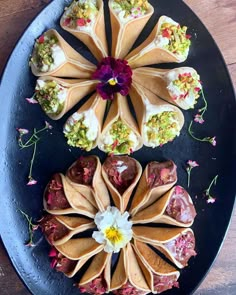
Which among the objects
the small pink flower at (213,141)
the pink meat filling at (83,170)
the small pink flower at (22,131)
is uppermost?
the small pink flower at (22,131)

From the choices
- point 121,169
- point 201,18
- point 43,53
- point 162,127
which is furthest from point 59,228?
point 201,18

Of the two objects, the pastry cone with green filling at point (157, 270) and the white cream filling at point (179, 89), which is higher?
the white cream filling at point (179, 89)

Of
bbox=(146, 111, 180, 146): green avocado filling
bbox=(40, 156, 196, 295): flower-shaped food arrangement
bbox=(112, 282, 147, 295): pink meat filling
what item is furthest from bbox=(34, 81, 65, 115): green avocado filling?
bbox=(112, 282, 147, 295): pink meat filling

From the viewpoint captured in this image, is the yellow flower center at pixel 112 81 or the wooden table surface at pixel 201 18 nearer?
the yellow flower center at pixel 112 81

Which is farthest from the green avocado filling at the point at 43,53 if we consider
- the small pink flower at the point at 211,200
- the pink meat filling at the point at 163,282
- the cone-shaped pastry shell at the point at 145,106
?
the pink meat filling at the point at 163,282

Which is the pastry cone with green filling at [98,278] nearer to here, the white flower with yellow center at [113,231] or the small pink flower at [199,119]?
the white flower with yellow center at [113,231]

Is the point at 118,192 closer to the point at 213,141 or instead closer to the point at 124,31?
the point at 213,141
